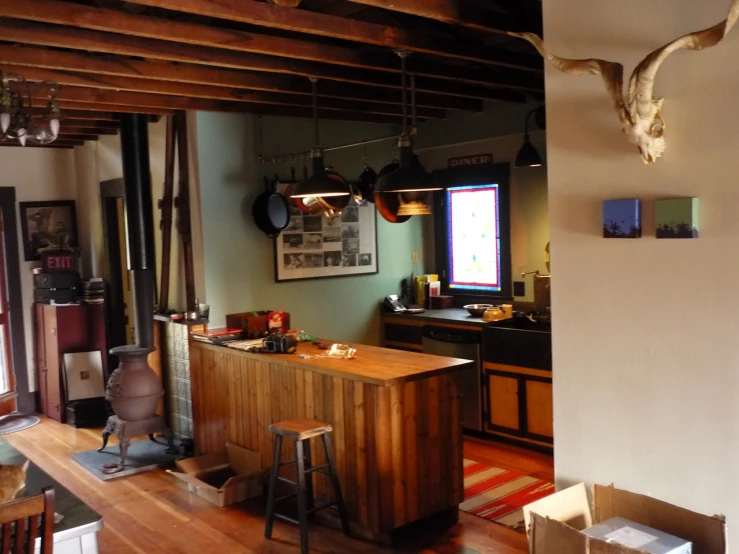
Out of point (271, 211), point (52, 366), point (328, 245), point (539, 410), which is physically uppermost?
point (271, 211)

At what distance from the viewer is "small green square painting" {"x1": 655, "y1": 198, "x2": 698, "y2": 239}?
2.12 meters

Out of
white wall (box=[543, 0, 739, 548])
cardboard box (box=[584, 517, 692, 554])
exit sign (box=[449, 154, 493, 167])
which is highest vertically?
exit sign (box=[449, 154, 493, 167])

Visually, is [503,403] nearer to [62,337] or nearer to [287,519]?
[287,519]

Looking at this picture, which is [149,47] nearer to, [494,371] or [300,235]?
[300,235]

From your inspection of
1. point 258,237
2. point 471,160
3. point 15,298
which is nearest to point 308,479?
point 258,237

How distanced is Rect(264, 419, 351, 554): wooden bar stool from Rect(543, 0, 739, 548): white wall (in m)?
1.47

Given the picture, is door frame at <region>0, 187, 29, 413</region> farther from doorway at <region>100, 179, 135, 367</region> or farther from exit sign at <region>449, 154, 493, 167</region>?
exit sign at <region>449, 154, 493, 167</region>

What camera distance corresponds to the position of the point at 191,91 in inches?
176

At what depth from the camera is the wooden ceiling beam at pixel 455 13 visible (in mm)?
2959

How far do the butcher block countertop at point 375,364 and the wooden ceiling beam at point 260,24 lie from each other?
1621 millimetres

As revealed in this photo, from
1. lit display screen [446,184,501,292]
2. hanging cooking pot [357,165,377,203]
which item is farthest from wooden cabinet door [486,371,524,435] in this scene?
hanging cooking pot [357,165,377,203]

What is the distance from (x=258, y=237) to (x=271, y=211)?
9.2 inches

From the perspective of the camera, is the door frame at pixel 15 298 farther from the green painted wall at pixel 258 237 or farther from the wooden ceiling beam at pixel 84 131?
the green painted wall at pixel 258 237

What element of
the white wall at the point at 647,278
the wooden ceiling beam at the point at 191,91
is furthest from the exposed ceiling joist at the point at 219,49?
the white wall at the point at 647,278
